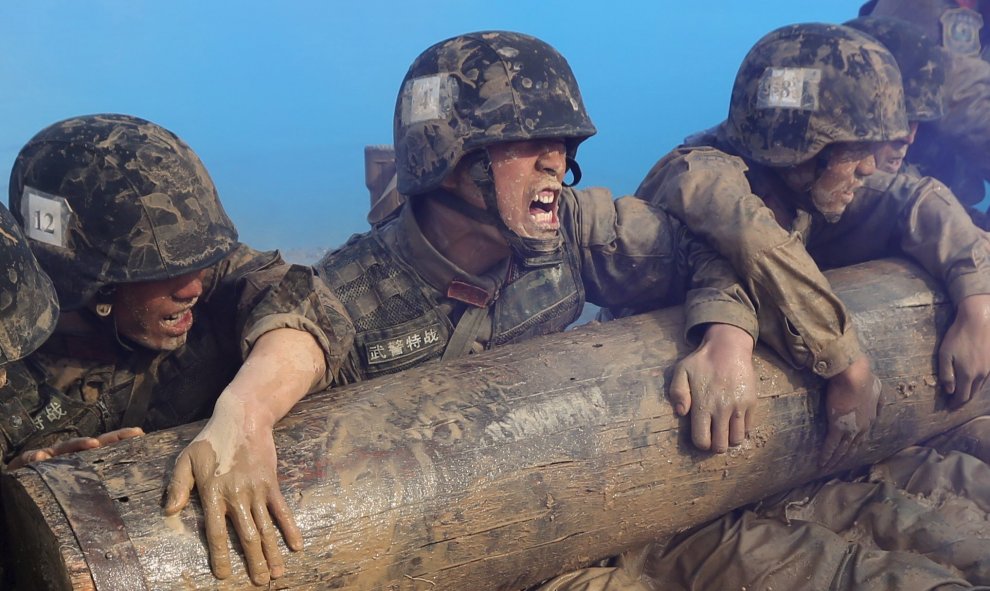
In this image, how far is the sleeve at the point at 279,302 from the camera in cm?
283

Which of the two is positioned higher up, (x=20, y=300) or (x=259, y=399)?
(x=20, y=300)

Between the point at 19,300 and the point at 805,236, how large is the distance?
3151mm

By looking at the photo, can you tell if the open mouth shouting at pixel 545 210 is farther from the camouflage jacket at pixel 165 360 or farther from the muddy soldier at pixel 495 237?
the camouflage jacket at pixel 165 360

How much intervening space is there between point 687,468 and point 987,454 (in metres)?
1.52

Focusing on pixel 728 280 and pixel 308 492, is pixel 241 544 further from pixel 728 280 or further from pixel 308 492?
pixel 728 280

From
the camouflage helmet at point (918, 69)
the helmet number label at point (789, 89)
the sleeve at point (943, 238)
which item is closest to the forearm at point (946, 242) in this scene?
the sleeve at point (943, 238)

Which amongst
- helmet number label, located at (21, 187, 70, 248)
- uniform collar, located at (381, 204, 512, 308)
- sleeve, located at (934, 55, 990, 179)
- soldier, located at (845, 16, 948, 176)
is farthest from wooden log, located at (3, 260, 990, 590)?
sleeve, located at (934, 55, 990, 179)

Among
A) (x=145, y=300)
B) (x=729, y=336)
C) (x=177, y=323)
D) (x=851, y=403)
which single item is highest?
(x=145, y=300)

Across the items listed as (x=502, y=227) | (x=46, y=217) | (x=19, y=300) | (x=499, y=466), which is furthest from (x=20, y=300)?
(x=502, y=227)

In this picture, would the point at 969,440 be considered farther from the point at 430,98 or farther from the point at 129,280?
the point at 129,280

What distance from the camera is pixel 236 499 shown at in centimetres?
224

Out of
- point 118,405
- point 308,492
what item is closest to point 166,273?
point 118,405

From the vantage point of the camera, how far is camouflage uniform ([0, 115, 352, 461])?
2834 mm

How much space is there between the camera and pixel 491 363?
309 cm
